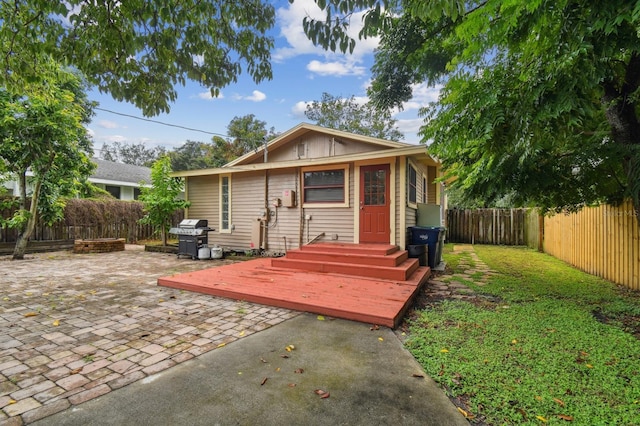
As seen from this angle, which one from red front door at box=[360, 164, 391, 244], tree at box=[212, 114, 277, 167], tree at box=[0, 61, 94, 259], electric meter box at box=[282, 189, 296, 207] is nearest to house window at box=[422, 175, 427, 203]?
red front door at box=[360, 164, 391, 244]

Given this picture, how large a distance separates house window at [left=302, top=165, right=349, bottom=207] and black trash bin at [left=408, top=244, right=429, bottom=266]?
189 cm

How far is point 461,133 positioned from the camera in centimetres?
326

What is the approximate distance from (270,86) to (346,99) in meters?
20.8

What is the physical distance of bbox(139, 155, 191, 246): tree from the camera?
9.77 metres

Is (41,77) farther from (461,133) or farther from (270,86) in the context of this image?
(461,133)

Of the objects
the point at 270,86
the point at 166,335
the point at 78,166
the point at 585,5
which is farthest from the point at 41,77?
the point at 78,166

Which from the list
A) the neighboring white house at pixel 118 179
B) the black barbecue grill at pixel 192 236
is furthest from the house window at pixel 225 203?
the neighboring white house at pixel 118 179

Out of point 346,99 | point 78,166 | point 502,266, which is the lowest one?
point 502,266

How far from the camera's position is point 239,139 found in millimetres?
21984

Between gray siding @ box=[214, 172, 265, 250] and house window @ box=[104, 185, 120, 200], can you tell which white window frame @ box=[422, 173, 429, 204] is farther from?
house window @ box=[104, 185, 120, 200]

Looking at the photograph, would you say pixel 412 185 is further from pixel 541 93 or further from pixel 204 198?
pixel 204 198

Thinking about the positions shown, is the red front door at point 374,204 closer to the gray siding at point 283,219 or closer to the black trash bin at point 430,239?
the black trash bin at point 430,239

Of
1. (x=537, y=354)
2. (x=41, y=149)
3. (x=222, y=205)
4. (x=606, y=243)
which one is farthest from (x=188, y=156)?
(x=537, y=354)

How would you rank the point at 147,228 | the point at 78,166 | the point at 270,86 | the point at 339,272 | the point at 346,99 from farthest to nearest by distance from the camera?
the point at 346,99
the point at 147,228
the point at 78,166
the point at 339,272
the point at 270,86
